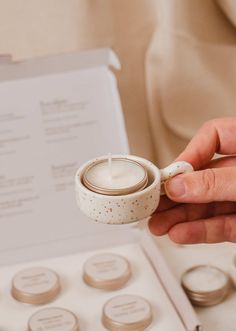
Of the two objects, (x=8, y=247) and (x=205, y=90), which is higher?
(x=205, y=90)

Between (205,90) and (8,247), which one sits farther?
(205,90)

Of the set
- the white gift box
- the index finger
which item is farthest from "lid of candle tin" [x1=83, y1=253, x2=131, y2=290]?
the index finger

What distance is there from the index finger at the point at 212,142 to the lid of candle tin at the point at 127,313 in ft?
0.60

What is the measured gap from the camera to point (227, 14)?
0.98 metres

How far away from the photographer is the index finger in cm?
80

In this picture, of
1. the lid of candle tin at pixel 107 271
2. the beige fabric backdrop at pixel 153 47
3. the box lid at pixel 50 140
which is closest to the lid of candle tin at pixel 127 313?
the lid of candle tin at pixel 107 271

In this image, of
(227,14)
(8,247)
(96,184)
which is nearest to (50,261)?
(8,247)

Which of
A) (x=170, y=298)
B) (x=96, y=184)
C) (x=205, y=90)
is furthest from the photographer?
(x=205, y=90)

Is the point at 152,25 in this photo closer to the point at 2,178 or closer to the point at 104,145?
the point at 104,145

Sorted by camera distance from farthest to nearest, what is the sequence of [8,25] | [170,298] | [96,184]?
[8,25], [170,298], [96,184]

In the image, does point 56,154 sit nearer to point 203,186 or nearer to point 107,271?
point 107,271

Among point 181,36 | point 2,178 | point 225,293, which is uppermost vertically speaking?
point 181,36

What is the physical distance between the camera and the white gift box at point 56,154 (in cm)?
92

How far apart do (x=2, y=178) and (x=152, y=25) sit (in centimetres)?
33
